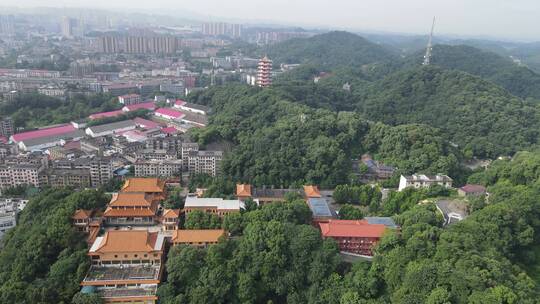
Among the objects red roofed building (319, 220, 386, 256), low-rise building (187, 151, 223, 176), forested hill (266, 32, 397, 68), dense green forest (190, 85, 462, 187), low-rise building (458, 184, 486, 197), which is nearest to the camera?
red roofed building (319, 220, 386, 256)

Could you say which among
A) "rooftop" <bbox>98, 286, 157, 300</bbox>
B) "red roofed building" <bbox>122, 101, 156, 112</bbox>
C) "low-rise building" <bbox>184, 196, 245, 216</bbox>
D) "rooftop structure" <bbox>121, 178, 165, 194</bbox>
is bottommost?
"rooftop" <bbox>98, 286, 157, 300</bbox>

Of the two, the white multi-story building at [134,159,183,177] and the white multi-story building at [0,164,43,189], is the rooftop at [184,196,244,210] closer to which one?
the white multi-story building at [134,159,183,177]

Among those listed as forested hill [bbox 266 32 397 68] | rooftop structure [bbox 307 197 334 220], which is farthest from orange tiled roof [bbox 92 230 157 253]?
forested hill [bbox 266 32 397 68]

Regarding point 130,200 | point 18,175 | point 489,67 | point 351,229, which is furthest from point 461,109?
point 18,175

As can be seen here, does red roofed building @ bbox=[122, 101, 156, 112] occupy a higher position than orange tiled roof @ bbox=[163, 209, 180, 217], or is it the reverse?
orange tiled roof @ bbox=[163, 209, 180, 217]

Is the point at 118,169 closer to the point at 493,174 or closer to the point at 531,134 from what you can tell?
the point at 493,174

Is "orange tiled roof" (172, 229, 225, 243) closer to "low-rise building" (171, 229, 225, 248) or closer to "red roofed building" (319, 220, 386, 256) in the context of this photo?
"low-rise building" (171, 229, 225, 248)

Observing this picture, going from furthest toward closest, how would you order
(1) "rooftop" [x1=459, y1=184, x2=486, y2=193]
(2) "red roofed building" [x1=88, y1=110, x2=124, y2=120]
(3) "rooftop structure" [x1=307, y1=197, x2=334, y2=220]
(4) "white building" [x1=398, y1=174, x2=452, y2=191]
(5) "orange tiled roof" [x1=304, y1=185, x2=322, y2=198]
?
(2) "red roofed building" [x1=88, y1=110, x2=124, y2=120], (4) "white building" [x1=398, y1=174, x2=452, y2=191], (5) "orange tiled roof" [x1=304, y1=185, x2=322, y2=198], (1) "rooftop" [x1=459, y1=184, x2=486, y2=193], (3) "rooftop structure" [x1=307, y1=197, x2=334, y2=220]

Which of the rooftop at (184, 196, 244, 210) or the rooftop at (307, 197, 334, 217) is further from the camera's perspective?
the rooftop at (307, 197, 334, 217)
